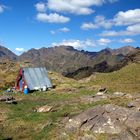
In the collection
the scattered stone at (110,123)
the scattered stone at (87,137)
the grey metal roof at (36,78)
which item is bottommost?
the scattered stone at (87,137)

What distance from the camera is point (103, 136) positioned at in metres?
23.9

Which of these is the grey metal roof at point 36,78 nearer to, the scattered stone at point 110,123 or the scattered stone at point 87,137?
the scattered stone at point 110,123

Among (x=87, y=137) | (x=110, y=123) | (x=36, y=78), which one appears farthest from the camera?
(x=36, y=78)

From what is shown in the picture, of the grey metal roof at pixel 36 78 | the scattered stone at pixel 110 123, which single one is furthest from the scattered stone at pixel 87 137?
the grey metal roof at pixel 36 78

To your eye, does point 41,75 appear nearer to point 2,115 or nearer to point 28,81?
point 28,81

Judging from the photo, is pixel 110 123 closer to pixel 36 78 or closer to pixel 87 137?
pixel 87 137

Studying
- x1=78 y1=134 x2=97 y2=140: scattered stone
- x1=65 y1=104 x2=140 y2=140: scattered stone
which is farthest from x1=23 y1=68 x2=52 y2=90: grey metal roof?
x1=78 y1=134 x2=97 y2=140: scattered stone

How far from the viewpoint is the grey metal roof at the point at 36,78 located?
189ft

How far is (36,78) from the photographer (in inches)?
2341

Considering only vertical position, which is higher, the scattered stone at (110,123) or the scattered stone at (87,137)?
the scattered stone at (110,123)

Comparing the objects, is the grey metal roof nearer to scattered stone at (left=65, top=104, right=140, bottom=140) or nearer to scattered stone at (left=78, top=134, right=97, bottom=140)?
scattered stone at (left=65, top=104, right=140, bottom=140)

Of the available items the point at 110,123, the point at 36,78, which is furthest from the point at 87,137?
the point at 36,78

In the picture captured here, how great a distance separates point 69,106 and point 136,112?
11.9 m

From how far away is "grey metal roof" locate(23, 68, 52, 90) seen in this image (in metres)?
57.6
